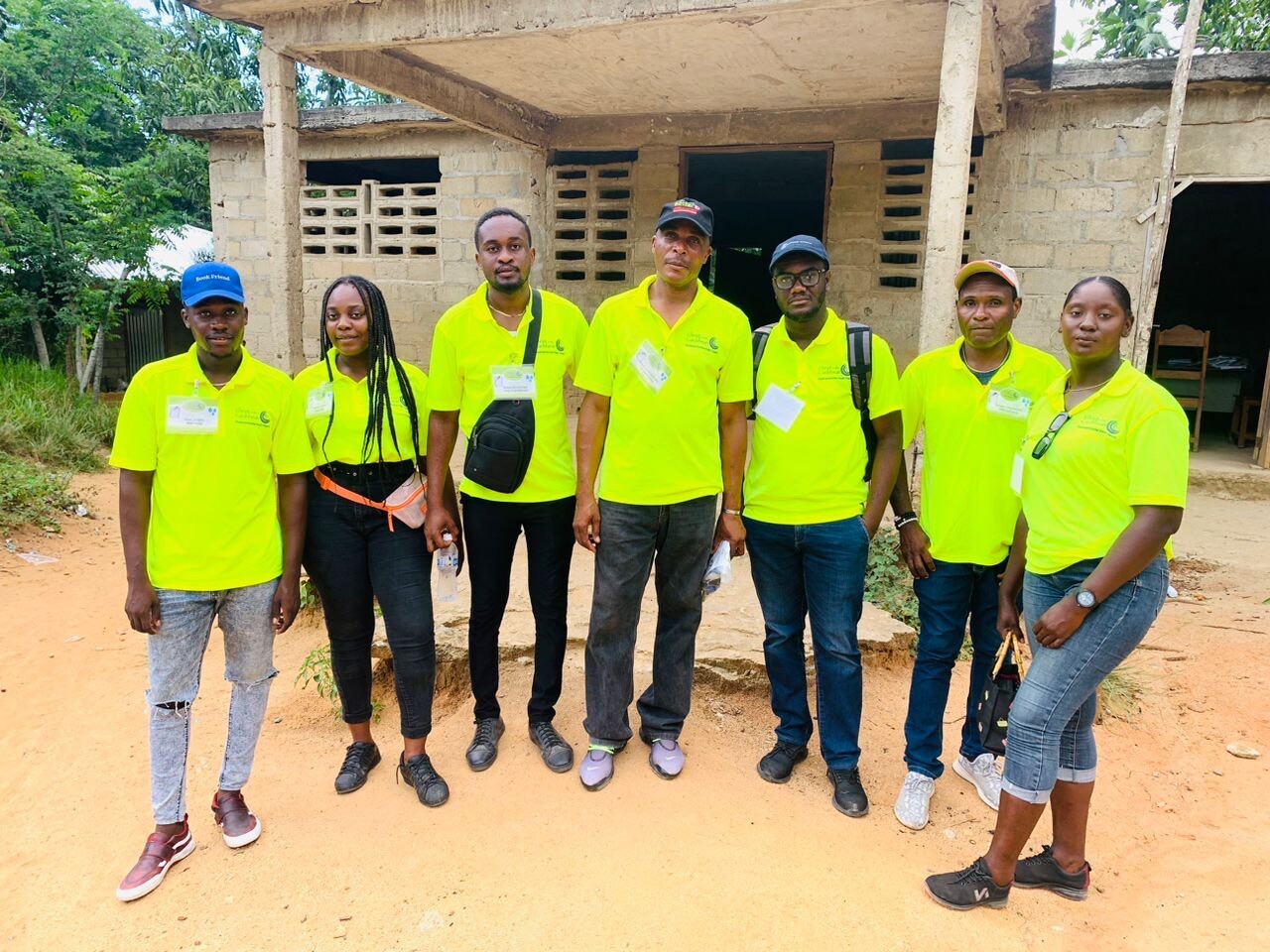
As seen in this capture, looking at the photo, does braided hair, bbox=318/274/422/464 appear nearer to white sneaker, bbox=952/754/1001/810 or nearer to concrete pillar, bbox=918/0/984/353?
white sneaker, bbox=952/754/1001/810

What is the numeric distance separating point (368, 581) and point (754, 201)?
34.6 feet

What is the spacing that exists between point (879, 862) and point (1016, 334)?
5.17 meters

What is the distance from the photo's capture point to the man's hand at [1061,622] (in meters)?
2.17

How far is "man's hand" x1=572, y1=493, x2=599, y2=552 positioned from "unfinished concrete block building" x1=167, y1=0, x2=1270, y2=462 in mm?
2400

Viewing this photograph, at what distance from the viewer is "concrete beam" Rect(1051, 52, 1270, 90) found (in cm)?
578

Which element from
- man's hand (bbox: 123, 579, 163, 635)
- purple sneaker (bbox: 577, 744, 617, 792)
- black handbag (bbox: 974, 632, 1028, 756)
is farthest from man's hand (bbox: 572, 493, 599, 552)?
black handbag (bbox: 974, 632, 1028, 756)

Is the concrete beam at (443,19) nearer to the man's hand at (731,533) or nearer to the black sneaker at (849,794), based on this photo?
the man's hand at (731,533)

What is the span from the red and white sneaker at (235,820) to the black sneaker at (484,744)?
0.74 m

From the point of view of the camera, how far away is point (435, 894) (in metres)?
2.52

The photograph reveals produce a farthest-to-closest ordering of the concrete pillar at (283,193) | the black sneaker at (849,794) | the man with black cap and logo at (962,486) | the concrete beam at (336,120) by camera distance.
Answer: the concrete beam at (336,120), the concrete pillar at (283,193), the black sneaker at (849,794), the man with black cap and logo at (962,486)

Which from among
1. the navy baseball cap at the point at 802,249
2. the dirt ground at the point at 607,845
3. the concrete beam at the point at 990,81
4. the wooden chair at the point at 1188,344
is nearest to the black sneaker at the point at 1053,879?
the dirt ground at the point at 607,845

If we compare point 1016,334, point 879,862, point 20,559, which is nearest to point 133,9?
point 20,559

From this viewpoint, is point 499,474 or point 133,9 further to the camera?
point 133,9

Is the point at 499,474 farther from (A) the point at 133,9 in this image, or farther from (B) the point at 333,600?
(A) the point at 133,9
